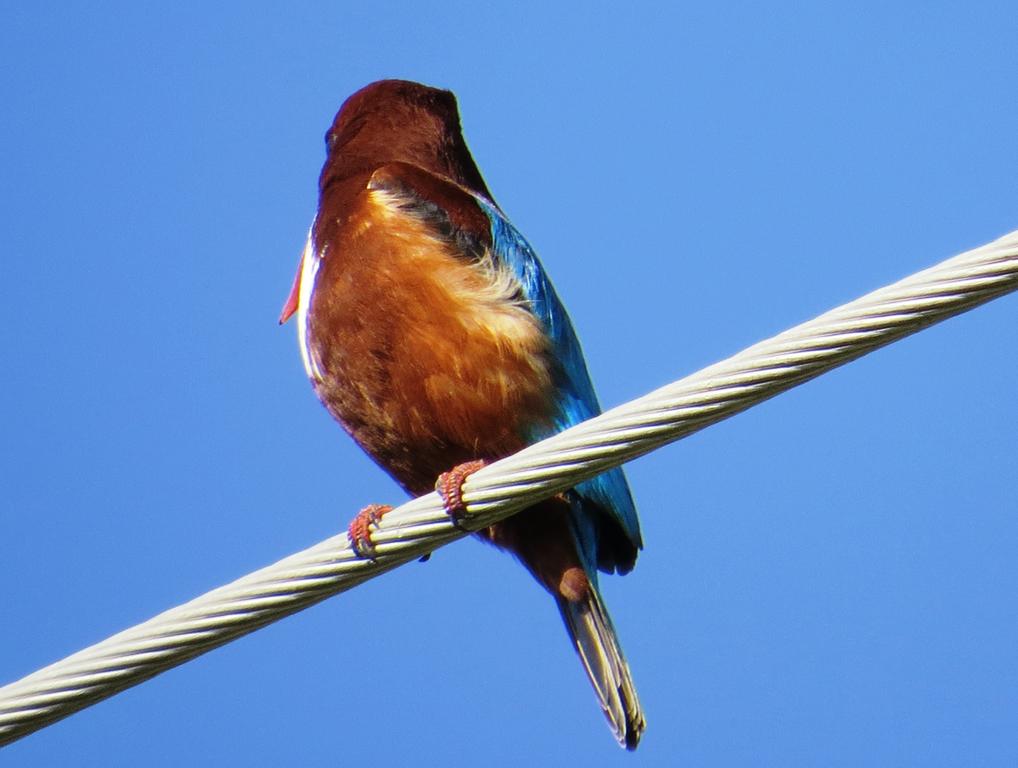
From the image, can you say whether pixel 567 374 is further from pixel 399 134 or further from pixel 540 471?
pixel 540 471

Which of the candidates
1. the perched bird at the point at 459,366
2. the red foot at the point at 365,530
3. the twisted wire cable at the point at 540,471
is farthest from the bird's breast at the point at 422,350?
the twisted wire cable at the point at 540,471

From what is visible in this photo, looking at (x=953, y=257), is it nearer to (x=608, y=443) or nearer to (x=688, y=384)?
(x=688, y=384)

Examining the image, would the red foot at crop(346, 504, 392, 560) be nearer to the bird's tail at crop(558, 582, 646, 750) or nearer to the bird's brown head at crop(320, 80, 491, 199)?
the bird's tail at crop(558, 582, 646, 750)

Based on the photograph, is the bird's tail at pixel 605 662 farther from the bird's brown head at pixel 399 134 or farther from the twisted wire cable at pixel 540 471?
the bird's brown head at pixel 399 134

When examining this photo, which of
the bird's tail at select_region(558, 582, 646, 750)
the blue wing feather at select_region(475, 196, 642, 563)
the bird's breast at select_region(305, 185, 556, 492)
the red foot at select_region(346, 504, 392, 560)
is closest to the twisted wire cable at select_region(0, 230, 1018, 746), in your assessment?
the red foot at select_region(346, 504, 392, 560)

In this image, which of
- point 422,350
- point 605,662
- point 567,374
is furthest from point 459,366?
point 605,662
